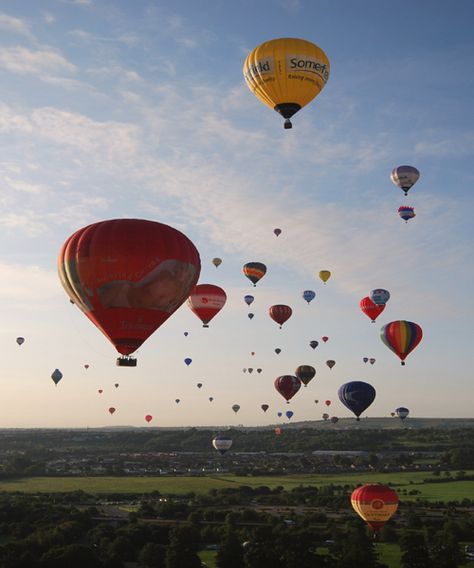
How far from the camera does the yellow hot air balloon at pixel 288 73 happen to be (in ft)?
112

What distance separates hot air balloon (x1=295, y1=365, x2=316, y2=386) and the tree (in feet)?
81.3

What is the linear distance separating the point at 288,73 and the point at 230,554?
99.3ft

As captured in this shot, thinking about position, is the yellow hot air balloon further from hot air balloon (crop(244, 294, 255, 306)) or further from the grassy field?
the grassy field

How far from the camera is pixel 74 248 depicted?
1128 inches

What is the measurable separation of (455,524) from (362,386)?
513 inches

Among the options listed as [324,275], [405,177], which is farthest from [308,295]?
[405,177]

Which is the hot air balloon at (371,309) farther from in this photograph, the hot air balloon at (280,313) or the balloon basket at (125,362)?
the balloon basket at (125,362)

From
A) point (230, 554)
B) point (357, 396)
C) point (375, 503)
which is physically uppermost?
point (357, 396)

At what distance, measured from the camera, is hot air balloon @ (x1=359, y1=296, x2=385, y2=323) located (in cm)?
6172

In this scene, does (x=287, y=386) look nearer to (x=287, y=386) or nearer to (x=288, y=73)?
(x=287, y=386)

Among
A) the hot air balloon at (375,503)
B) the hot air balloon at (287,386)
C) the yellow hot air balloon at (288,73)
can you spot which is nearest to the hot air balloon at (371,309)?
the hot air balloon at (287,386)

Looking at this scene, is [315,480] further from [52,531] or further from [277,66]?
[277,66]

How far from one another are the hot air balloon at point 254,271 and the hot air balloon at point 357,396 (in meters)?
11.2

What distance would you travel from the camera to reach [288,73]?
112 feet
